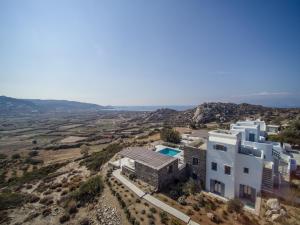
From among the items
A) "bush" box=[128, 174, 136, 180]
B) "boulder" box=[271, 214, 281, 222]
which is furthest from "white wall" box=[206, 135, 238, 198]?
"bush" box=[128, 174, 136, 180]

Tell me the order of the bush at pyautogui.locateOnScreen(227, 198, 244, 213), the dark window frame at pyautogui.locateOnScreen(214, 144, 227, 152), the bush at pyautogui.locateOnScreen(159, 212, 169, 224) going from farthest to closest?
the dark window frame at pyautogui.locateOnScreen(214, 144, 227, 152)
the bush at pyautogui.locateOnScreen(227, 198, 244, 213)
the bush at pyautogui.locateOnScreen(159, 212, 169, 224)

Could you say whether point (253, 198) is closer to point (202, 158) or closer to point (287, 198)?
point (287, 198)

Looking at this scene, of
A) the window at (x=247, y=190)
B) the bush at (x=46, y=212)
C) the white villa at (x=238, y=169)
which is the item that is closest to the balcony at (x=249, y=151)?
the white villa at (x=238, y=169)

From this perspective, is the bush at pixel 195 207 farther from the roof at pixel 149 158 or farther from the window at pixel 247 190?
the window at pixel 247 190

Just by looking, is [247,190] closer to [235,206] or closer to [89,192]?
[235,206]

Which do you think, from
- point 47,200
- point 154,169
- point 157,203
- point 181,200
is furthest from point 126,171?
point 47,200

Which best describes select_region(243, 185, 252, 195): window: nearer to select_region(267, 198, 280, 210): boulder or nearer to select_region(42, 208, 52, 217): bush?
select_region(267, 198, 280, 210): boulder

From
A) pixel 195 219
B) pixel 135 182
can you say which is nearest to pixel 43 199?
pixel 135 182
